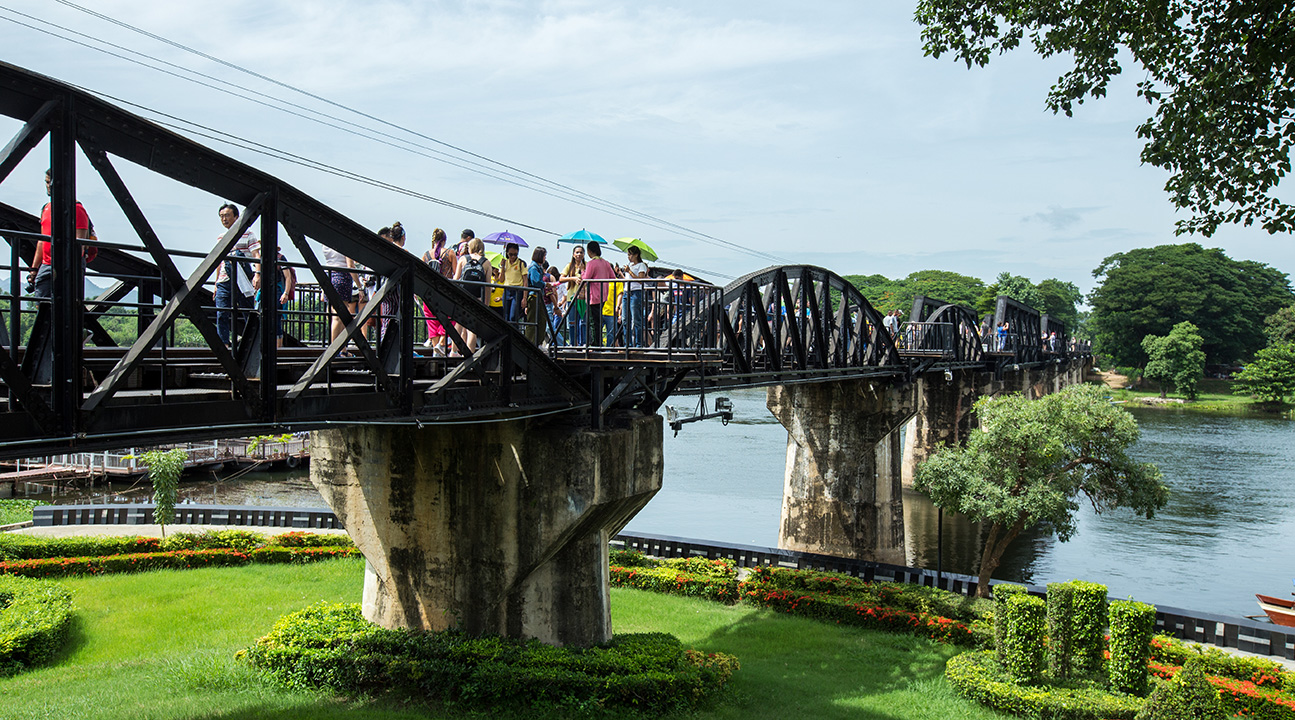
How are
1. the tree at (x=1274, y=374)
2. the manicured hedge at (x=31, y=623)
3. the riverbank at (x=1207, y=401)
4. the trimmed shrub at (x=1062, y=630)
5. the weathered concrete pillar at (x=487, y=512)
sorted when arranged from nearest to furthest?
1. the weathered concrete pillar at (x=487, y=512)
2. the manicured hedge at (x=31, y=623)
3. the trimmed shrub at (x=1062, y=630)
4. the tree at (x=1274, y=374)
5. the riverbank at (x=1207, y=401)

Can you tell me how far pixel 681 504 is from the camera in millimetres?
44125

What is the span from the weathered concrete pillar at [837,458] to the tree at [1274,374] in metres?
73.2

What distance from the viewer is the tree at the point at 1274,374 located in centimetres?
8500

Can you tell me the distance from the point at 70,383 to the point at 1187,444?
235ft

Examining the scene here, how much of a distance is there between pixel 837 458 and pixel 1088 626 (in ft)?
47.6

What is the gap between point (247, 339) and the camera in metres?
9.34

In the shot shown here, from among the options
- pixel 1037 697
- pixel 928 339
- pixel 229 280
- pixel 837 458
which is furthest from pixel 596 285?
pixel 928 339

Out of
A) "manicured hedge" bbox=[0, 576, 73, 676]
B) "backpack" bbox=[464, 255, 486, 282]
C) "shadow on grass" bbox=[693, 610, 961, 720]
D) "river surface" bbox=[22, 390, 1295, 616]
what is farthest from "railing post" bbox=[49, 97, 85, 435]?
"river surface" bbox=[22, 390, 1295, 616]

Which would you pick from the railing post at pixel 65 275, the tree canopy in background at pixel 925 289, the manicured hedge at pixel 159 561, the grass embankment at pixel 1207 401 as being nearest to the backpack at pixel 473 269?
the railing post at pixel 65 275

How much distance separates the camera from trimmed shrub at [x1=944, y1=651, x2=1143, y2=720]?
1362 cm

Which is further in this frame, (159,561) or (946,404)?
(946,404)

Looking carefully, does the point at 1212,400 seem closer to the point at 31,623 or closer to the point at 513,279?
the point at 513,279

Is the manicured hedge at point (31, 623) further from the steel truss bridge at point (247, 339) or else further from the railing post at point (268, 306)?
the railing post at point (268, 306)

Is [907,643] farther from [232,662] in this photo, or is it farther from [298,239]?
[298,239]
